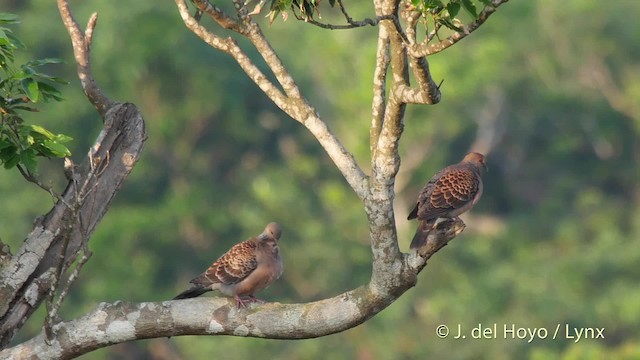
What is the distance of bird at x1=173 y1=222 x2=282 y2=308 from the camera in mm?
9383

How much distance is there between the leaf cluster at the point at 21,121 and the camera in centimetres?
759

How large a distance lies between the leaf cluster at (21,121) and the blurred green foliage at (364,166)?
16260 millimetres

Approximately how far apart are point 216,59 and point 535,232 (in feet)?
26.4

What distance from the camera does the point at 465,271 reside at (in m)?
31.4

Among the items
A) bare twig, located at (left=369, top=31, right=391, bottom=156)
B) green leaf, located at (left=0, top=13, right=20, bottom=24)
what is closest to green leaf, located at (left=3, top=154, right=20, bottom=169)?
green leaf, located at (left=0, top=13, right=20, bottom=24)

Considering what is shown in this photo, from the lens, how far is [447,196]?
9.96 metres

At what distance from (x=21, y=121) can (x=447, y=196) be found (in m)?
3.15

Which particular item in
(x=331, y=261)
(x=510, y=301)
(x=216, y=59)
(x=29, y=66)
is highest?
(x=216, y=59)

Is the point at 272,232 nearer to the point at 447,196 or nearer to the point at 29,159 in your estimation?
the point at 447,196

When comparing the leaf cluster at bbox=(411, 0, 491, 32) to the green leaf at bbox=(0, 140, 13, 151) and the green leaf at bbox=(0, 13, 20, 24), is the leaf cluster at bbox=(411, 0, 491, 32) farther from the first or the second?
the green leaf at bbox=(0, 140, 13, 151)

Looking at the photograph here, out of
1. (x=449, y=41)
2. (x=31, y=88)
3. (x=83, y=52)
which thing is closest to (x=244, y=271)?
(x=83, y=52)

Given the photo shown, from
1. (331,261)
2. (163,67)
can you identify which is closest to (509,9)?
(163,67)

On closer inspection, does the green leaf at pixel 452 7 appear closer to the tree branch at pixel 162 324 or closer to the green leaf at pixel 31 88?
the tree branch at pixel 162 324

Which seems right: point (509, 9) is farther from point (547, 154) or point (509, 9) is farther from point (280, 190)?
point (280, 190)
